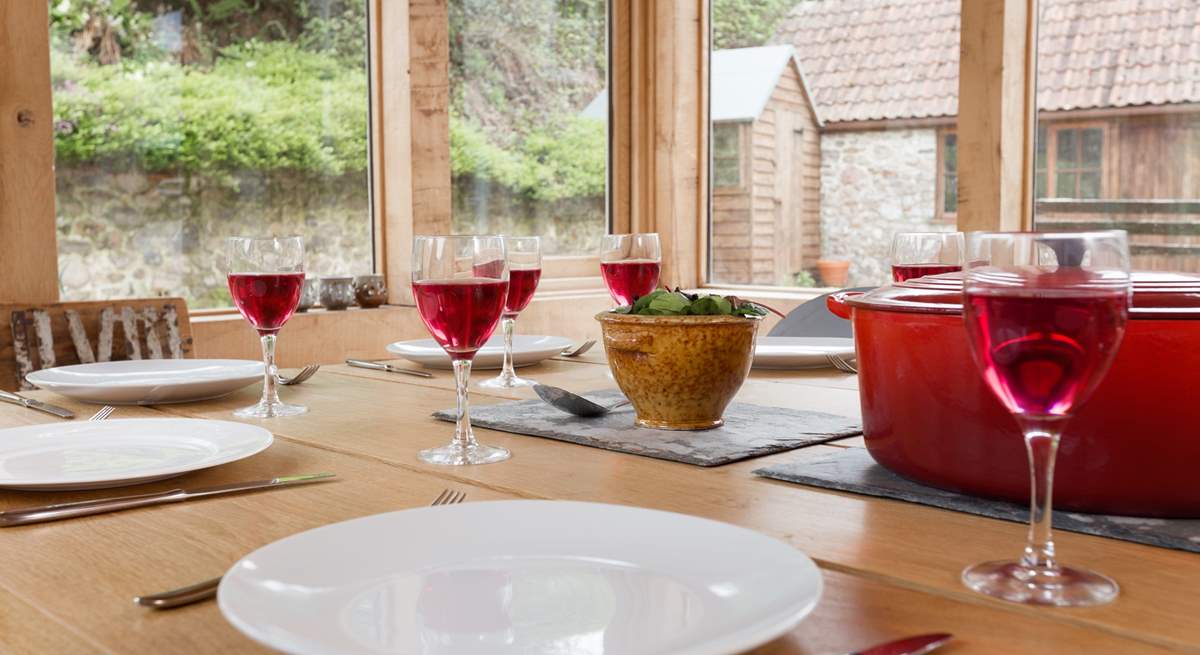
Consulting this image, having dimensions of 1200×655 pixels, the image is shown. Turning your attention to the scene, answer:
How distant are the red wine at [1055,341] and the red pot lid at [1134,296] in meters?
0.17

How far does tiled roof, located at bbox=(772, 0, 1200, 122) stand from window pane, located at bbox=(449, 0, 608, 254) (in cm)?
73

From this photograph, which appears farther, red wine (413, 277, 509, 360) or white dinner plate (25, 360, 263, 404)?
white dinner plate (25, 360, 263, 404)

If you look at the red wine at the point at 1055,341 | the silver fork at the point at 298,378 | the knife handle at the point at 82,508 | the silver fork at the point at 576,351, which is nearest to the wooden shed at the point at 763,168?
the silver fork at the point at 576,351

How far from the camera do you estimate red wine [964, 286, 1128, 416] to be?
0.59 metres

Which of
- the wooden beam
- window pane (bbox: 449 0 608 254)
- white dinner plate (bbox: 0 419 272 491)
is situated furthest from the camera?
window pane (bbox: 449 0 608 254)

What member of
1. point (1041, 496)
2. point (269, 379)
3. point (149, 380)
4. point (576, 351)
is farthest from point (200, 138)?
point (1041, 496)

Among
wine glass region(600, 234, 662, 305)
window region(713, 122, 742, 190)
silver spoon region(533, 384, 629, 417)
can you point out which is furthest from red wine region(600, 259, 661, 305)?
window region(713, 122, 742, 190)

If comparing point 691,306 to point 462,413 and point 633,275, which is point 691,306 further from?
point 633,275

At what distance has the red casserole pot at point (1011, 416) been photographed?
0.74m

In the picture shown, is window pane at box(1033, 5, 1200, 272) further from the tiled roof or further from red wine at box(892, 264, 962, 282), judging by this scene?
red wine at box(892, 264, 962, 282)

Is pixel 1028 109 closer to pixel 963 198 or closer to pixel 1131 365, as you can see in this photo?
pixel 963 198

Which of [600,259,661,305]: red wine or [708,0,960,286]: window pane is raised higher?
[708,0,960,286]: window pane

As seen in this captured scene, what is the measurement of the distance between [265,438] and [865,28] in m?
3.11

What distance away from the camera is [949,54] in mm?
3414
